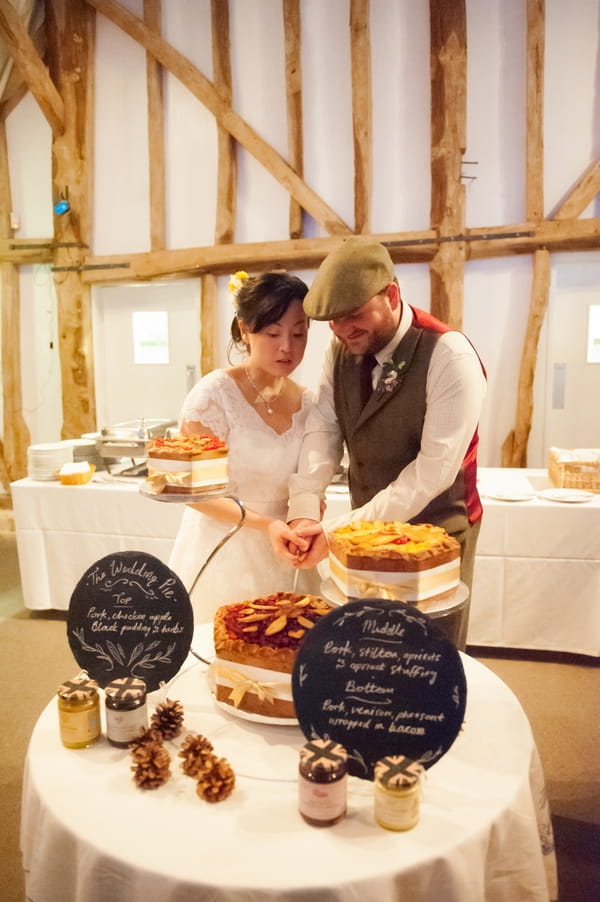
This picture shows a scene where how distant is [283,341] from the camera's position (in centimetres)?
181

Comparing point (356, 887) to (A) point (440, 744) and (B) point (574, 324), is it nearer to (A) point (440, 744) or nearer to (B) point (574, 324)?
(A) point (440, 744)

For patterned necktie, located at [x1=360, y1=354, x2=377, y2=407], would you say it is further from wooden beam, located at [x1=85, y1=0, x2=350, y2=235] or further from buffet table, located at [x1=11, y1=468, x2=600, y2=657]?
wooden beam, located at [x1=85, y1=0, x2=350, y2=235]

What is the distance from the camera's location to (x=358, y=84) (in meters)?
4.59

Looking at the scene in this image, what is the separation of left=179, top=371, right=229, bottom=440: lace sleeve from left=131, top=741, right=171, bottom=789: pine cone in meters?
1.08

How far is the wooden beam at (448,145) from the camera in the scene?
14.3 feet

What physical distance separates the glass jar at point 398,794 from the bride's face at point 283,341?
1099mm

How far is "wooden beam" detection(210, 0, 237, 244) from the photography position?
4867mm

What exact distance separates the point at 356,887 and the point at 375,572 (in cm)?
48

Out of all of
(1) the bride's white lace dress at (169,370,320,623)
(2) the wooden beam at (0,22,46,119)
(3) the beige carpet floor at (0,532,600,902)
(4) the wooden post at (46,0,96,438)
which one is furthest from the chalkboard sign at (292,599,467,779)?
(2) the wooden beam at (0,22,46,119)

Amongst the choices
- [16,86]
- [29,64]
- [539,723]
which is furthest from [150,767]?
[16,86]

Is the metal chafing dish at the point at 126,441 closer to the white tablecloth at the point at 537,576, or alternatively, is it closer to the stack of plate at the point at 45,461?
the stack of plate at the point at 45,461

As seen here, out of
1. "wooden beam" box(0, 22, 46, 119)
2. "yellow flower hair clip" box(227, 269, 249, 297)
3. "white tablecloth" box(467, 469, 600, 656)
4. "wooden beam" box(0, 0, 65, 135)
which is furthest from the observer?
"wooden beam" box(0, 22, 46, 119)

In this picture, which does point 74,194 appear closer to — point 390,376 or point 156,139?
point 156,139

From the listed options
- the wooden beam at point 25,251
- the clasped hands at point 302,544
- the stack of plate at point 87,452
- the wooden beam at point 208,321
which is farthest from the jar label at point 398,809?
the wooden beam at point 25,251
